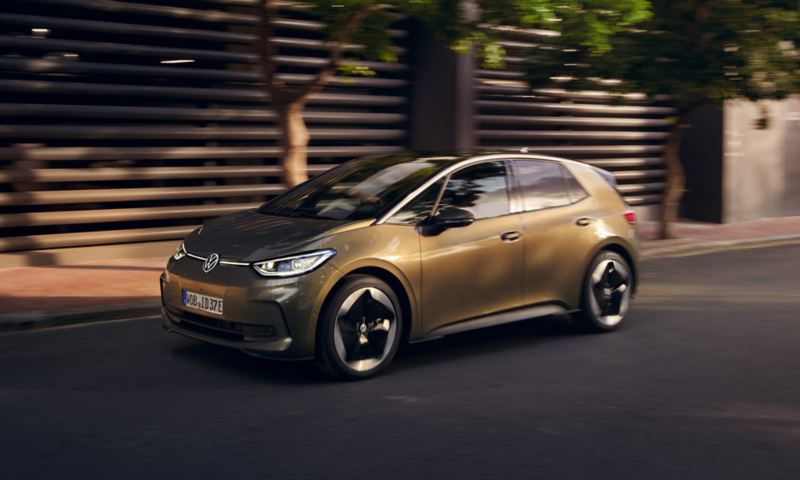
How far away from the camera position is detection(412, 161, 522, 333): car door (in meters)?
6.95

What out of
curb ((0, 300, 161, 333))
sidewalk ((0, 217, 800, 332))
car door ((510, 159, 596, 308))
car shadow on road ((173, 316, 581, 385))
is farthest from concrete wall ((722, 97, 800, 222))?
curb ((0, 300, 161, 333))

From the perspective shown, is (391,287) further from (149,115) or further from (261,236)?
(149,115)

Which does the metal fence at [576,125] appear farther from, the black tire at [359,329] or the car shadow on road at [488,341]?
the black tire at [359,329]

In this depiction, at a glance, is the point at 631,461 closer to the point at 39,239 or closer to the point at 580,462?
the point at 580,462

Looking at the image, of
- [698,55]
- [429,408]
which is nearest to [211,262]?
[429,408]

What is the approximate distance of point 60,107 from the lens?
11.9 meters

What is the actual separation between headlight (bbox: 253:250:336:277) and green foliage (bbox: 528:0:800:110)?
25.7 feet

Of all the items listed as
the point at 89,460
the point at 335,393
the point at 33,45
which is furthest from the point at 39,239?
the point at 89,460

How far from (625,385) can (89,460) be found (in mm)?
3328

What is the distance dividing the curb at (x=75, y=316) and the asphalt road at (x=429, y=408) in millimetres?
209

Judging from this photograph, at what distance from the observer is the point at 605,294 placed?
8.26 metres

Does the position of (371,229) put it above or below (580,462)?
above

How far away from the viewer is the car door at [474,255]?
695cm

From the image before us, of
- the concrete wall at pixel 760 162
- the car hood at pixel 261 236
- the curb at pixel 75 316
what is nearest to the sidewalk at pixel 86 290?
the curb at pixel 75 316
